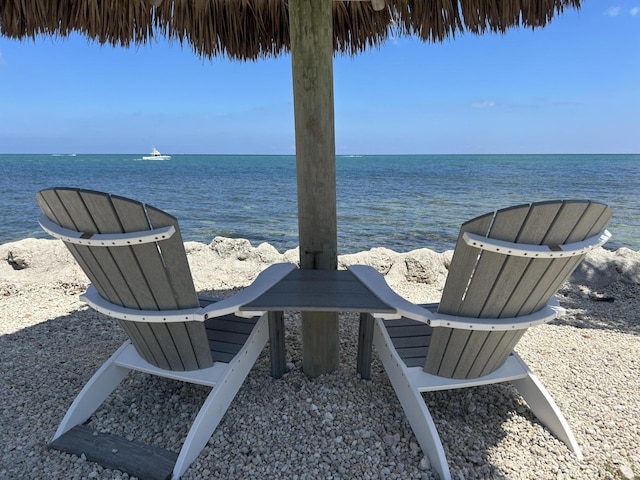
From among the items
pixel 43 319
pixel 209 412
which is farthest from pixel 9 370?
pixel 209 412

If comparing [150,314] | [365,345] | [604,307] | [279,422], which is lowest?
[604,307]

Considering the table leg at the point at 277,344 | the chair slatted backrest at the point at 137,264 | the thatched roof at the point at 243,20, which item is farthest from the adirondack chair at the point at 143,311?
the thatched roof at the point at 243,20

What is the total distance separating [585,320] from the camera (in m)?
3.30

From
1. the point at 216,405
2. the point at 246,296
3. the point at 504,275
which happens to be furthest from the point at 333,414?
the point at 504,275

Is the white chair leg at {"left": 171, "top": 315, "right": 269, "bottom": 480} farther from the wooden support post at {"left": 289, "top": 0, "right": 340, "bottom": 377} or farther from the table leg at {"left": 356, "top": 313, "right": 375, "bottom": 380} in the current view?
the table leg at {"left": 356, "top": 313, "right": 375, "bottom": 380}

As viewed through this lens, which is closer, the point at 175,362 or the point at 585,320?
the point at 175,362

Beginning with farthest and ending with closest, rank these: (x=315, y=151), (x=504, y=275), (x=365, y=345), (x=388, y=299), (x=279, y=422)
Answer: (x=365, y=345) → (x=315, y=151) → (x=279, y=422) → (x=388, y=299) → (x=504, y=275)

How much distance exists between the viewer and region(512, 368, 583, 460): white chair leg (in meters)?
1.78

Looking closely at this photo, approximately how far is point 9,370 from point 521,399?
283 centimetres

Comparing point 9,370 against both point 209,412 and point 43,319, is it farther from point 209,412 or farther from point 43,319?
point 209,412

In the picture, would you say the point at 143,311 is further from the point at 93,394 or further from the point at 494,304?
the point at 494,304

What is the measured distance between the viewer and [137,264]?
5.07 ft

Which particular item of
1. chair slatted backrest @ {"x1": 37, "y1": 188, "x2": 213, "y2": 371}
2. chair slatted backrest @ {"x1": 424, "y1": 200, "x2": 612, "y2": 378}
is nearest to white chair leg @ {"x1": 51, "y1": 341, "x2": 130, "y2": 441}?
chair slatted backrest @ {"x1": 37, "y1": 188, "x2": 213, "y2": 371}

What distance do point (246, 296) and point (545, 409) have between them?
Answer: 4.63ft
